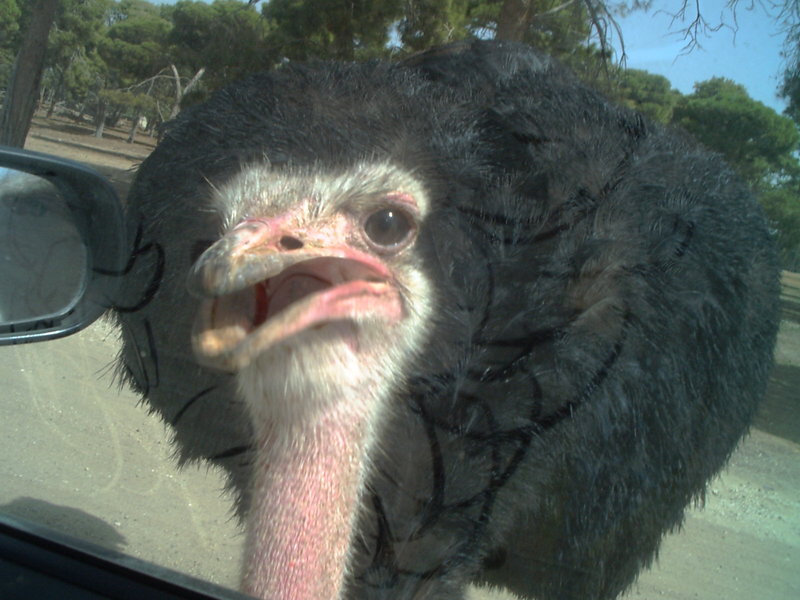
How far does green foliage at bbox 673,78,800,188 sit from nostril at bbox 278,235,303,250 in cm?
84

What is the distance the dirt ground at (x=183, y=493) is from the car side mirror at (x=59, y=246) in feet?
0.72

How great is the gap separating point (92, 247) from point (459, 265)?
1183 millimetres

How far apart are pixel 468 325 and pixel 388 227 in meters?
0.32

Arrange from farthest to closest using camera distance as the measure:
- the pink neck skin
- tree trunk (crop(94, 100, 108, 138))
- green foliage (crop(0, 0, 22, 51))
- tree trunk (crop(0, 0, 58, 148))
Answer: green foliage (crop(0, 0, 22, 51)) → tree trunk (crop(0, 0, 58, 148)) → tree trunk (crop(94, 100, 108, 138)) → the pink neck skin

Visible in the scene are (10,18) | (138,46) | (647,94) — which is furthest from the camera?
(10,18)

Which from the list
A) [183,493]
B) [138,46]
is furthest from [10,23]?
[183,493]

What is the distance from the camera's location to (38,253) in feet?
8.36

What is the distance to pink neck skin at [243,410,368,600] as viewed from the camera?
5.54ft

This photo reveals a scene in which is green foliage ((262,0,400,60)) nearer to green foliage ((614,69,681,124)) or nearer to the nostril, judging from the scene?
green foliage ((614,69,681,124))

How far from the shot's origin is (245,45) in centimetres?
250

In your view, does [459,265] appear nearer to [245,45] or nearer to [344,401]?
[344,401]

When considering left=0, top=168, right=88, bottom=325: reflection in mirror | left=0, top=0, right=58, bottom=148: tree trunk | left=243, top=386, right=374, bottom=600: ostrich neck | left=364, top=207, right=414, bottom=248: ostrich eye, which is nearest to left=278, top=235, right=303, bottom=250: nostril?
left=364, top=207, right=414, bottom=248: ostrich eye

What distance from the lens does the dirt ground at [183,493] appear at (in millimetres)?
1918

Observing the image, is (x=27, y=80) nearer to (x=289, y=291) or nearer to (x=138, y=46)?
(x=138, y=46)
